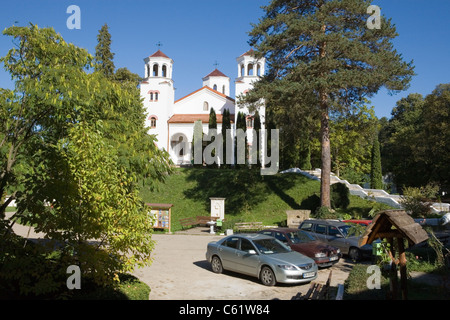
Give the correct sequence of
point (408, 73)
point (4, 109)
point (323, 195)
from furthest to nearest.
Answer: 1. point (323, 195)
2. point (408, 73)
3. point (4, 109)

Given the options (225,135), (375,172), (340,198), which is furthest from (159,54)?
(340,198)

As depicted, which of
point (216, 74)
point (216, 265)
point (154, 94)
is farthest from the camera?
point (216, 74)

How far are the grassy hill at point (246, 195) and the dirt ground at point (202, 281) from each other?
39.2ft

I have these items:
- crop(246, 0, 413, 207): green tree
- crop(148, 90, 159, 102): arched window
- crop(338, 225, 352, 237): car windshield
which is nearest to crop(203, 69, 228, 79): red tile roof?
crop(148, 90, 159, 102): arched window

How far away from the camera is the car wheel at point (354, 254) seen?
13.9 meters

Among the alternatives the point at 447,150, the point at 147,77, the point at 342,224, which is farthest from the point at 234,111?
the point at 342,224

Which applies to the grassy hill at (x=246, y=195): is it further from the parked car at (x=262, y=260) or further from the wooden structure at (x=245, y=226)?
the parked car at (x=262, y=260)

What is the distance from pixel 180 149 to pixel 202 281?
41393mm

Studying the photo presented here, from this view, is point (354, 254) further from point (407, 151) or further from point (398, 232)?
point (407, 151)

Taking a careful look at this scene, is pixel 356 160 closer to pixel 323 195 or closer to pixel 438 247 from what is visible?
pixel 323 195

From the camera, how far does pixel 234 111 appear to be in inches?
2019

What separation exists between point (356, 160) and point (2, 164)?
37516 millimetres

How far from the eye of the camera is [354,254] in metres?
14.0

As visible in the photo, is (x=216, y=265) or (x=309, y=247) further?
(x=309, y=247)
